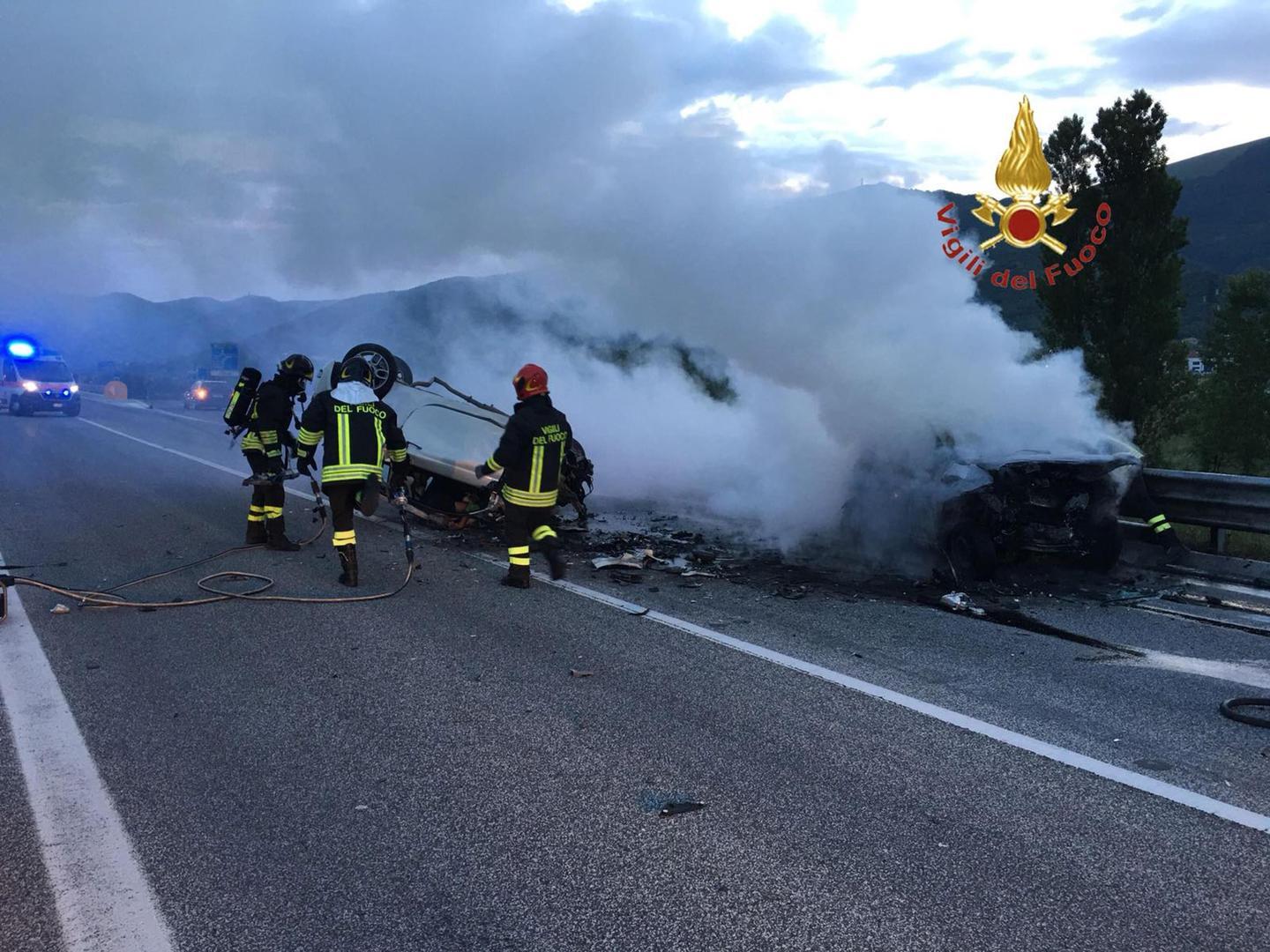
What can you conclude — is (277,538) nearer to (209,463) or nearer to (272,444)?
(272,444)

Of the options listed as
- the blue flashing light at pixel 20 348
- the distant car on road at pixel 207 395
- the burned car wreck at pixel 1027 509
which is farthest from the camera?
the distant car on road at pixel 207 395

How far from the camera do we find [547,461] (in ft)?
24.2

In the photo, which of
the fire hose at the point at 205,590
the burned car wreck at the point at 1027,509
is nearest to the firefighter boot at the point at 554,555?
the fire hose at the point at 205,590

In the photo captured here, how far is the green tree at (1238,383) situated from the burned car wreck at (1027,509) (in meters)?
17.7

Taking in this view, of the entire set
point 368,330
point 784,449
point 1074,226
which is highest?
point 1074,226

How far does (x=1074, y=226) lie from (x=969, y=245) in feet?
23.7

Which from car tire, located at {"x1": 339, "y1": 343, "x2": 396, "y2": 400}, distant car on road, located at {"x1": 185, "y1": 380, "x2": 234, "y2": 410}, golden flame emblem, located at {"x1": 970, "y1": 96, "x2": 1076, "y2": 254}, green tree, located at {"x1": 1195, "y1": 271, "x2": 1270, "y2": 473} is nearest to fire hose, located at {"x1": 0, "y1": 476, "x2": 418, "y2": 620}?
car tire, located at {"x1": 339, "y1": 343, "x2": 396, "y2": 400}

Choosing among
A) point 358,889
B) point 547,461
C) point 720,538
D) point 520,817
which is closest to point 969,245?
point 720,538

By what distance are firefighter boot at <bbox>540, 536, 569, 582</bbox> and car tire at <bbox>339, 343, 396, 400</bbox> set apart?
4.32 metres

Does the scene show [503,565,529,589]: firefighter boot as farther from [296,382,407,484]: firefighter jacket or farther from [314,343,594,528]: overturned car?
[314,343,594,528]: overturned car

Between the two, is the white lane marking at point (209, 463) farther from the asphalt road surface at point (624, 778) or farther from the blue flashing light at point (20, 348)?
the blue flashing light at point (20, 348)

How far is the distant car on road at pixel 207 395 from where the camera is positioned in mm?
33125

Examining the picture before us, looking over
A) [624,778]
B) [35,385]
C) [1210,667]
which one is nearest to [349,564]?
[624,778]

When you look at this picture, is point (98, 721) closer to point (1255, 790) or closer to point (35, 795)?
point (35, 795)
